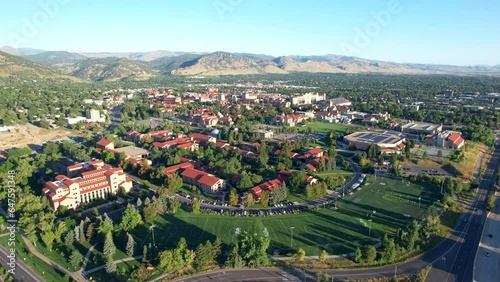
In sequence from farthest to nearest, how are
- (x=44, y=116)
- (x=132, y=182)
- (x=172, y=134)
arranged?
1. (x=44, y=116)
2. (x=172, y=134)
3. (x=132, y=182)

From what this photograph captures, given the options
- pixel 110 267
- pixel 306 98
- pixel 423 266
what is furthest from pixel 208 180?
pixel 306 98

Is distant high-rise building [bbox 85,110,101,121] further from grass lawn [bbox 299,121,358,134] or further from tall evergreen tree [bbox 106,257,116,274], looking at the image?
tall evergreen tree [bbox 106,257,116,274]

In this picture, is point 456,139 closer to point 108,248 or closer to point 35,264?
point 108,248

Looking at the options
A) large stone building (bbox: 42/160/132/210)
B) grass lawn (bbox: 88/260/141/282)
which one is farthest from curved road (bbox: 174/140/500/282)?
large stone building (bbox: 42/160/132/210)

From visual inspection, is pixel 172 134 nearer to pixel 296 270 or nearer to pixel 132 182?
pixel 132 182

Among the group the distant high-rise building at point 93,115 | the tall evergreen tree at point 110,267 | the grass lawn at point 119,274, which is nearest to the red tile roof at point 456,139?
the grass lawn at point 119,274

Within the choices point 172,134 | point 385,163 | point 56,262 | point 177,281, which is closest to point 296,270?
point 177,281

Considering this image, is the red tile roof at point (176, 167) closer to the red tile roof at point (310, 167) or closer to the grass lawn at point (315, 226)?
the grass lawn at point (315, 226)
